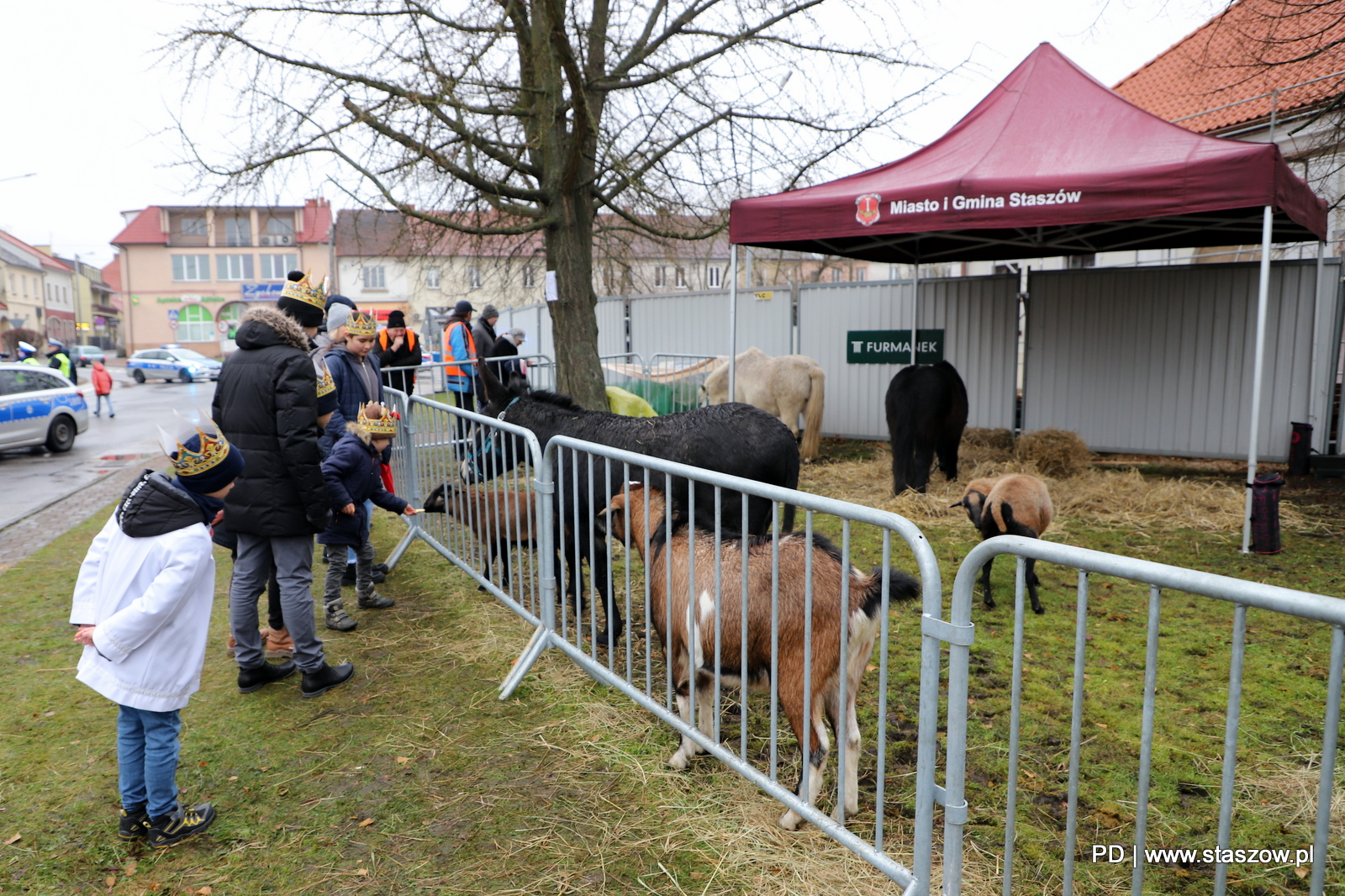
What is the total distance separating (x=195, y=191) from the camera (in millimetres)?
8508

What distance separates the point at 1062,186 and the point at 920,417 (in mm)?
2452

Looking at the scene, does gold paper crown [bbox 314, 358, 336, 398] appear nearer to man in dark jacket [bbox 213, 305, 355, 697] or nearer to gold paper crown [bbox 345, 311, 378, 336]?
man in dark jacket [bbox 213, 305, 355, 697]

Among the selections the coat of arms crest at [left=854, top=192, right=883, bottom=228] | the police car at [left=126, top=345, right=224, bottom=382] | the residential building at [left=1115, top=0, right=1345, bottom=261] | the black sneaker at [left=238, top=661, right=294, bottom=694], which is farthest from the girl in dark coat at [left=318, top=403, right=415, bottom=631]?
the police car at [left=126, top=345, right=224, bottom=382]

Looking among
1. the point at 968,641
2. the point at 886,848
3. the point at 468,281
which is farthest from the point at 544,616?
the point at 468,281

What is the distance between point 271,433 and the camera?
3920mm

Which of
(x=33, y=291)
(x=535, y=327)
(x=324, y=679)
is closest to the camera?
(x=324, y=679)

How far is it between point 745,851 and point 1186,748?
196 cm

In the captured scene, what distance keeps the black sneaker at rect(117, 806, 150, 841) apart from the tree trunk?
683cm

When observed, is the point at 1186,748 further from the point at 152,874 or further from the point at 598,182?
the point at 598,182

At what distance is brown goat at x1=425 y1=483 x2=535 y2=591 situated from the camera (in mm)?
4949

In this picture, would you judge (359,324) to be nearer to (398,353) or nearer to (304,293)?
(304,293)

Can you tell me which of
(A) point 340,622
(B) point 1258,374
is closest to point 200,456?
(A) point 340,622

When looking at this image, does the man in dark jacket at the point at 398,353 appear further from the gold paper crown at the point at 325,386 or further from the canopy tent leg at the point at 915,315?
the canopy tent leg at the point at 915,315

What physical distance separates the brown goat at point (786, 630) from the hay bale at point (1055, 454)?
6777 mm
